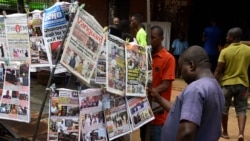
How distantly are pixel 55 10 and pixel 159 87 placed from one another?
51.4 inches

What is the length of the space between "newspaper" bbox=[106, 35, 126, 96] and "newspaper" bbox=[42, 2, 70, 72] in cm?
37

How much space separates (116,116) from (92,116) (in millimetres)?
238

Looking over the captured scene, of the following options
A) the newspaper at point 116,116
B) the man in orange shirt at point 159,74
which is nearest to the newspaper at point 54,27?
the newspaper at point 116,116

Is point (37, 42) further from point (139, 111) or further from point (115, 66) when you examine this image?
point (139, 111)

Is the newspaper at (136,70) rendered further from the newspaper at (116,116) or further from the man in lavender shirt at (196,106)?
the man in lavender shirt at (196,106)

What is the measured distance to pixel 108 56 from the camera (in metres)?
3.15

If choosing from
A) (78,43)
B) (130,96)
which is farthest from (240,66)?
(78,43)

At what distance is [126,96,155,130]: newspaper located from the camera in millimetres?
3396

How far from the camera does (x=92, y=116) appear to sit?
314 centimetres

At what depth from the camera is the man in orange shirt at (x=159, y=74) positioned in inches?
153

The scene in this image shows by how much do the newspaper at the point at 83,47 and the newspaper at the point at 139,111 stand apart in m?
0.54

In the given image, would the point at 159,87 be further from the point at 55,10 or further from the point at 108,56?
the point at 55,10

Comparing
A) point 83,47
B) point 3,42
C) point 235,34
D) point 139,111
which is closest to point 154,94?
point 139,111

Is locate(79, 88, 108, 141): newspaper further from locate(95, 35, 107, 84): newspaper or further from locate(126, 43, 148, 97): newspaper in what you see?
locate(126, 43, 148, 97): newspaper
